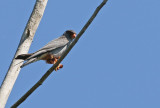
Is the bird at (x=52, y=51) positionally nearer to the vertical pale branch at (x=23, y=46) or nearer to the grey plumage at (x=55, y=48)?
the grey plumage at (x=55, y=48)

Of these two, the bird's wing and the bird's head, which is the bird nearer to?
the bird's wing

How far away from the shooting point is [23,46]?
4.88 meters

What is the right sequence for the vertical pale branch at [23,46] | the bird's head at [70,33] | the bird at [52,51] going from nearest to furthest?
the vertical pale branch at [23,46], the bird at [52,51], the bird's head at [70,33]

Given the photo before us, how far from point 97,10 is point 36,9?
1725mm

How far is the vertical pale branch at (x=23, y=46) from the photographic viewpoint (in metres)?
4.27

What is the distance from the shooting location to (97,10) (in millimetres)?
3887

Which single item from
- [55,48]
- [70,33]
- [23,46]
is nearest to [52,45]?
[55,48]

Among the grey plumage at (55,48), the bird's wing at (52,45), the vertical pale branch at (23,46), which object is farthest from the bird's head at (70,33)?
the vertical pale branch at (23,46)

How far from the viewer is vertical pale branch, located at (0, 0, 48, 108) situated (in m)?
4.27

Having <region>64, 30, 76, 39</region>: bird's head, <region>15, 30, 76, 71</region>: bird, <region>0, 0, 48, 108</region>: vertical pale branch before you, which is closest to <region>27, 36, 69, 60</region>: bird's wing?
<region>15, 30, 76, 71</region>: bird

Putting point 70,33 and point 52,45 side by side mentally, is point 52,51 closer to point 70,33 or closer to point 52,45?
point 52,45

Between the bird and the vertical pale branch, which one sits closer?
the vertical pale branch

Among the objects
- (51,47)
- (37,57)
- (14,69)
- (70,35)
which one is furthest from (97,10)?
(70,35)

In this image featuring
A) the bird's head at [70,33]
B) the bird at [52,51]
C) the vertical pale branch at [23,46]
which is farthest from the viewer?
the bird's head at [70,33]
